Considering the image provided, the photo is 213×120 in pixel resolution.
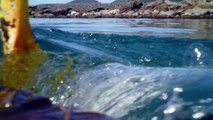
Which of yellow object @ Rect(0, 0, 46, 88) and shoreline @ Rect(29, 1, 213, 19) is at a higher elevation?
yellow object @ Rect(0, 0, 46, 88)

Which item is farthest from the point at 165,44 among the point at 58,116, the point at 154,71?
the point at 58,116

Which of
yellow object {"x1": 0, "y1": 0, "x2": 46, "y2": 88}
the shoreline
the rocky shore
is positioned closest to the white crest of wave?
yellow object {"x1": 0, "y1": 0, "x2": 46, "y2": 88}

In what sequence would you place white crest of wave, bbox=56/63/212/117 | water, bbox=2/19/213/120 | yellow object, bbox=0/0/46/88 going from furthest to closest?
yellow object, bbox=0/0/46/88 < white crest of wave, bbox=56/63/212/117 < water, bbox=2/19/213/120

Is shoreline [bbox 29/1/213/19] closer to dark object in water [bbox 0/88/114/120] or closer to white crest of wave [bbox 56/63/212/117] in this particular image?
white crest of wave [bbox 56/63/212/117]

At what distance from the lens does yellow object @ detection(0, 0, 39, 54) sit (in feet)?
12.5

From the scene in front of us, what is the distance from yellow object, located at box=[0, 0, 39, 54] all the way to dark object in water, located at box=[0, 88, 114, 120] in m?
1.28

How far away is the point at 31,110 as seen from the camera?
95.3 inches

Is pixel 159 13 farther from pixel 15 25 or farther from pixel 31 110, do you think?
pixel 31 110

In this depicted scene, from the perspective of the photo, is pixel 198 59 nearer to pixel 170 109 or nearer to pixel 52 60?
pixel 52 60

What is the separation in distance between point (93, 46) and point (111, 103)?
159 inches

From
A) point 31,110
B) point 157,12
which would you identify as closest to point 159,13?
point 157,12

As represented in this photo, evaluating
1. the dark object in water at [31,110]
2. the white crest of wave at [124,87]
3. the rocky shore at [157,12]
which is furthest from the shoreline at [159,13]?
the dark object in water at [31,110]

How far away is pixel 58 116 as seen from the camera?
238 centimetres

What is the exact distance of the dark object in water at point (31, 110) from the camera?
2.34 meters
